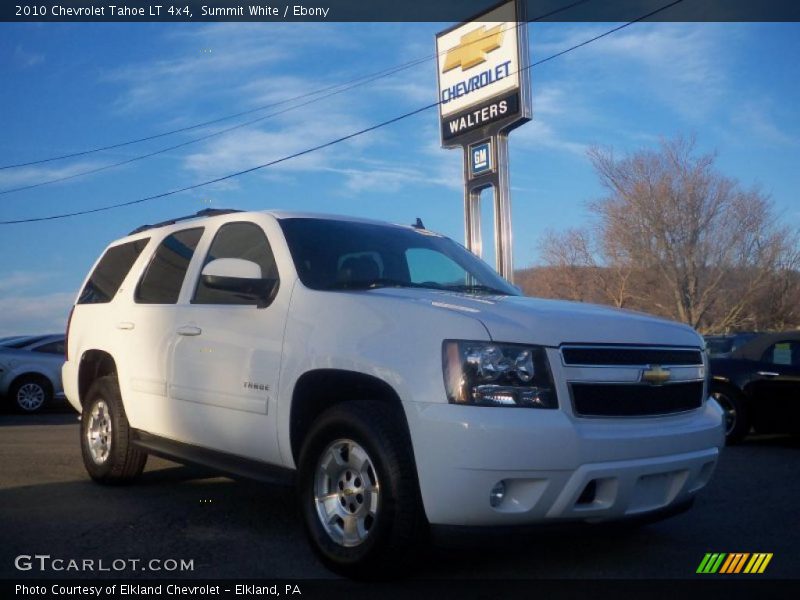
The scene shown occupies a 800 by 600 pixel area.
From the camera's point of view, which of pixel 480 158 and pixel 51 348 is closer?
pixel 51 348

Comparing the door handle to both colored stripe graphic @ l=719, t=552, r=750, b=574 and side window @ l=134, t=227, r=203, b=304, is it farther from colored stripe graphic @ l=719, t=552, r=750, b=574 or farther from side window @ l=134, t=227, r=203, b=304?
colored stripe graphic @ l=719, t=552, r=750, b=574

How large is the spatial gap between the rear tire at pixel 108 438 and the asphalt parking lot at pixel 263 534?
13 cm

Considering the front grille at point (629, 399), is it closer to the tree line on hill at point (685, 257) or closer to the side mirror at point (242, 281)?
the side mirror at point (242, 281)

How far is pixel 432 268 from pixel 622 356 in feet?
5.80

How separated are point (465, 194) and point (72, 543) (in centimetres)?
1834

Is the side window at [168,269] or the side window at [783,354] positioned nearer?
the side window at [168,269]

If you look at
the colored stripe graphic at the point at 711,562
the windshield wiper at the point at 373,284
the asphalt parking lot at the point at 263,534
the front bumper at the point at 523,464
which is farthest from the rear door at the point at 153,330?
the colored stripe graphic at the point at 711,562

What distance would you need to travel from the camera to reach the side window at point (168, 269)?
220 inches

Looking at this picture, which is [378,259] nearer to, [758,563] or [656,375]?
[656,375]

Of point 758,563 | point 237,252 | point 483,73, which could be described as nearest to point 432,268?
point 237,252

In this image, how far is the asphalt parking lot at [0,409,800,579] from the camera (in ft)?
13.4

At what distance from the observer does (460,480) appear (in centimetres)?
349

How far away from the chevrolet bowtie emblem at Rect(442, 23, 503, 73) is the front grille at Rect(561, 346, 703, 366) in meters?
17.5

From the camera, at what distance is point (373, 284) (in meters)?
4.67
